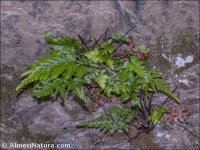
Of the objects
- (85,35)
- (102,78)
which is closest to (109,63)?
(102,78)

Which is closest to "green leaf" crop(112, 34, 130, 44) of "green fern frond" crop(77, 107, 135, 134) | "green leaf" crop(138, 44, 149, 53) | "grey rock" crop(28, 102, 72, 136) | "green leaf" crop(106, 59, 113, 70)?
"green leaf" crop(138, 44, 149, 53)

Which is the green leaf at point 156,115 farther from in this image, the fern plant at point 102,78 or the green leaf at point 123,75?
the green leaf at point 123,75

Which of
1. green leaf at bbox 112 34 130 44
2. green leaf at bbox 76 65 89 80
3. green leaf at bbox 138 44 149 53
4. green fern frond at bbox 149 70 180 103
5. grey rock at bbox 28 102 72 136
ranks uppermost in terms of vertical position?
green leaf at bbox 112 34 130 44

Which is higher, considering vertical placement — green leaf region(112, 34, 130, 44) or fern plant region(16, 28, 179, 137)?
green leaf region(112, 34, 130, 44)

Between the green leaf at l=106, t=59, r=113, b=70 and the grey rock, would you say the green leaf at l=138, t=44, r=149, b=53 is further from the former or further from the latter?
the grey rock

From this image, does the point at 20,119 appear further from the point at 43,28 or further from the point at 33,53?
the point at 43,28

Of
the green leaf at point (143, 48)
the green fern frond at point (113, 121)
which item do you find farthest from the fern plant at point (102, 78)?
the green leaf at point (143, 48)

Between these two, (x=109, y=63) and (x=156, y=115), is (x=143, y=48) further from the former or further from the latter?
(x=156, y=115)
